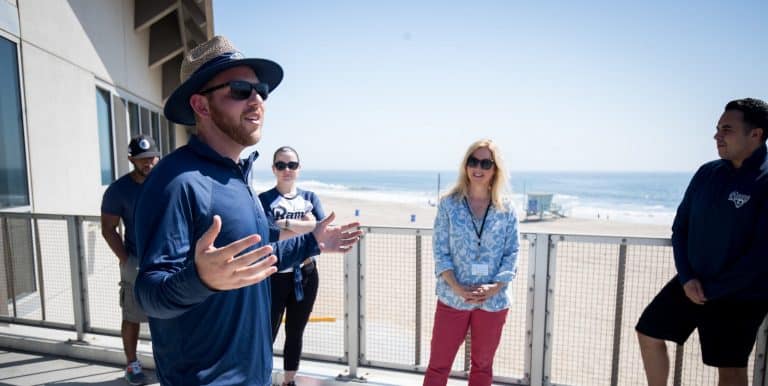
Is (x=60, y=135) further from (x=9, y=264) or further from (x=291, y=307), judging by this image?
(x=291, y=307)

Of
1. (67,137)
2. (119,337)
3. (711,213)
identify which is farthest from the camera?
(67,137)

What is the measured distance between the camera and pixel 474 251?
2.61 metres

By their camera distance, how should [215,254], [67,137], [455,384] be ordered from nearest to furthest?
1. [215,254]
2. [455,384]
3. [67,137]

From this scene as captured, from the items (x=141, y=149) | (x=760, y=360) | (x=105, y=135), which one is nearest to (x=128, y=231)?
(x=141, y=149)

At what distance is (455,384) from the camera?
9.81 feet

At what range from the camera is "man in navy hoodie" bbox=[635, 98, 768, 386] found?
2338 mm

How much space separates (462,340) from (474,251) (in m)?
0.59

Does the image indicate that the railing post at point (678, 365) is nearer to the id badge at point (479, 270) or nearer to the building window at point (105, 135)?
the id badge at point (479, 270)

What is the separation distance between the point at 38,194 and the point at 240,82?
488cm

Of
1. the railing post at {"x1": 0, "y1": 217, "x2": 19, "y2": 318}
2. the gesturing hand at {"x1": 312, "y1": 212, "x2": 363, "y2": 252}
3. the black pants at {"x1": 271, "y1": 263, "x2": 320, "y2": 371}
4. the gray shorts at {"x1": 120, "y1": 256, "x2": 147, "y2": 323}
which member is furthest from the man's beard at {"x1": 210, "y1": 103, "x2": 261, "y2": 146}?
the railing post at {"x1": 0, "y1": 217, "x2": 19, "y2": 318}

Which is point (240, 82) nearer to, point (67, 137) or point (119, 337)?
point (119, 337)

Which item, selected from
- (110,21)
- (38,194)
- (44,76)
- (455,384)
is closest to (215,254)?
(455,384)

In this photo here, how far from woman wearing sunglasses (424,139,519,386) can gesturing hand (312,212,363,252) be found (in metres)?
1.00

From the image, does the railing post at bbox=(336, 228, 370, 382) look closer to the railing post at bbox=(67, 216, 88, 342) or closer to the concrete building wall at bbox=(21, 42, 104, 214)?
the railing post at bbox=(67, 216, 88, 342)
